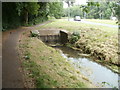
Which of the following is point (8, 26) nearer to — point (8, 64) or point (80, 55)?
point (80, 55)

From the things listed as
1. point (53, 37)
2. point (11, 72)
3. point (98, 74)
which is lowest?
point (98, 74)

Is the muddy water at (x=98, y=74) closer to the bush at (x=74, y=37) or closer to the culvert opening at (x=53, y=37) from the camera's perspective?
the bush at (x=74, y=37)

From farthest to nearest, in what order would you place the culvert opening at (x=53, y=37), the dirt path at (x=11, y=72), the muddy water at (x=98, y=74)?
1. the culvert opening at (x=53, y=37)
2. the muddy water at (x=98, y=74)
3. the dirt path at (x=11, y=72)

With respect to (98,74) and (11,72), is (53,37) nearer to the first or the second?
(98,74)

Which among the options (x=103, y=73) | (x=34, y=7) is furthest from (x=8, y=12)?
(x=103, y=73)

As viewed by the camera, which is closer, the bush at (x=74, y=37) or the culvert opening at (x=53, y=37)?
the bush at (x=74, y=37)

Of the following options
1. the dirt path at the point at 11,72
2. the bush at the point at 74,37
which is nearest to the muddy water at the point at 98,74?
the dirt path at the point at 11,72

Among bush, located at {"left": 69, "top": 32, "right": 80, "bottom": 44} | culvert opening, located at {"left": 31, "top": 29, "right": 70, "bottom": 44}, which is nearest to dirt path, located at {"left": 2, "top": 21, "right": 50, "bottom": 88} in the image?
bush, located at {"left": 69, "top": 32, "right": 80, "bottom": 44}

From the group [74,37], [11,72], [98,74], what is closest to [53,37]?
[74,37]

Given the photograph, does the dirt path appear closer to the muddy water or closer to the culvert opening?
the muddy water

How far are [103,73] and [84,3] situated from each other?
5045 mm

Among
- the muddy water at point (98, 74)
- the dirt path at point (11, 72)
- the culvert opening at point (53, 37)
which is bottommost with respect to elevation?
the muddy water at point (98, 74)

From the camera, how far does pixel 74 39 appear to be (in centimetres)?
1352

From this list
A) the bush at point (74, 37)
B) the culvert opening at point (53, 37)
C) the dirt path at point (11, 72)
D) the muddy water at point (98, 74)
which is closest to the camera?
the dirt path at point (11, 72)
